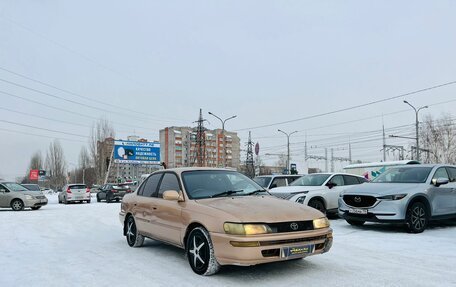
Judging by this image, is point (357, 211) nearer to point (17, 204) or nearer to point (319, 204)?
point (319, 204)

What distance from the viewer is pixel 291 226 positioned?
518cm

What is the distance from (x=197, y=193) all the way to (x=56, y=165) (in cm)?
9020

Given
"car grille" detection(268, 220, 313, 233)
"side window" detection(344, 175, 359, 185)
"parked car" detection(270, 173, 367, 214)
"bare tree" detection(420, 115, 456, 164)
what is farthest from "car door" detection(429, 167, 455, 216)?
"bare tree" detection(420, 115, 456, 164)

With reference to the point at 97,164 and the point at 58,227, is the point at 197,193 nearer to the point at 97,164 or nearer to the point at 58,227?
the point at 58,227

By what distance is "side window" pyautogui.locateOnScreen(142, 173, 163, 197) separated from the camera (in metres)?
7.36

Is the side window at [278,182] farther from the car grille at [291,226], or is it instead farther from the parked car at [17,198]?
the parked car at [17,198]

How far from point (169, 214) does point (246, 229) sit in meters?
1.81

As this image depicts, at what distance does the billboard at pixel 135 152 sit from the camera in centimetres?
4528

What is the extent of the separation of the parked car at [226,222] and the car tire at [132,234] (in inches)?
19.9

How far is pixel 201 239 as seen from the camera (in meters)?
5.54

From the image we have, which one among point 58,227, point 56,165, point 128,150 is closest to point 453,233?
point 58,227

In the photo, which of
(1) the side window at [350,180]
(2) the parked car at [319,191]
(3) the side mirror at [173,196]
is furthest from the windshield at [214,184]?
(1) the side window at [350,180]

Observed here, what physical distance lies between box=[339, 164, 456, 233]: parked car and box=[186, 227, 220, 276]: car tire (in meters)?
5.50

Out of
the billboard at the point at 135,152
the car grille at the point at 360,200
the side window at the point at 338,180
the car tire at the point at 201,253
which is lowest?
the car tire at the point at 201,253
